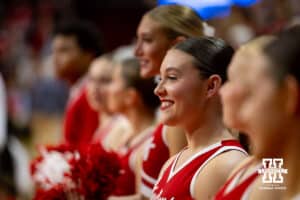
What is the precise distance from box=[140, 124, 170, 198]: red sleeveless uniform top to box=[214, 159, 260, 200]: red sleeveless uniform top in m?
1.24

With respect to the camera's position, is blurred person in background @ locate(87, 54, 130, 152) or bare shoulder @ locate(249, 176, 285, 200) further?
blurred person in background @ locate(87, 54, 130, 152)

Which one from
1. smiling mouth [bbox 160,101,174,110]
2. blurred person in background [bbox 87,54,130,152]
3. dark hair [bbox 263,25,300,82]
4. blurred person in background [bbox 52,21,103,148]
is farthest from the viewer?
blurred person in background [bbox 52,21,103,148]

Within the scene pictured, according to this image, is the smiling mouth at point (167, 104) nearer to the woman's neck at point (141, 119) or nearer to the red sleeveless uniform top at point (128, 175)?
the red sleeveless uniform top at point (128, 175)

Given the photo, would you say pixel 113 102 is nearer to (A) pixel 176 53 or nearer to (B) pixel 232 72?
(A) pixel 176 53

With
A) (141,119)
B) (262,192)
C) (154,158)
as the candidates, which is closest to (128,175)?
(141,119)

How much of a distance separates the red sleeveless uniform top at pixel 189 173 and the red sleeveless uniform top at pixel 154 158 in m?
0.70

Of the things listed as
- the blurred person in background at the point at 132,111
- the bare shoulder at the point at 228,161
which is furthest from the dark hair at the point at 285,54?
the blurred person in background at the point at 132,111

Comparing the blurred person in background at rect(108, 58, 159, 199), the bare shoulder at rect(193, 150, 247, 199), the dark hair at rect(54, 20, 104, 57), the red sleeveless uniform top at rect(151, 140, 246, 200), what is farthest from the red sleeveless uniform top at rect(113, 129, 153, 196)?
the dark hair at rect(54, 20, 104, 57)

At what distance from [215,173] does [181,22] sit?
3.56ft

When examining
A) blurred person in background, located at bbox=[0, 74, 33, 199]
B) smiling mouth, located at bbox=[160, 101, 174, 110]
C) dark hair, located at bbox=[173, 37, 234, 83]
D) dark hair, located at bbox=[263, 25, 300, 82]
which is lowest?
blurred person in background, located at bbox=[0, 74, 33, 199]

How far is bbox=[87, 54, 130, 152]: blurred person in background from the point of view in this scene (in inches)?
228

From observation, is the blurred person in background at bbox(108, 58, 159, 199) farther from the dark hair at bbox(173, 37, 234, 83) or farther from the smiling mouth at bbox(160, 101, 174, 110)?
the dark hair at bbox(173, 37, 234, 83)

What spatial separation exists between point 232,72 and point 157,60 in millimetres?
1521

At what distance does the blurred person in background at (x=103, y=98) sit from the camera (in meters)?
5.79
